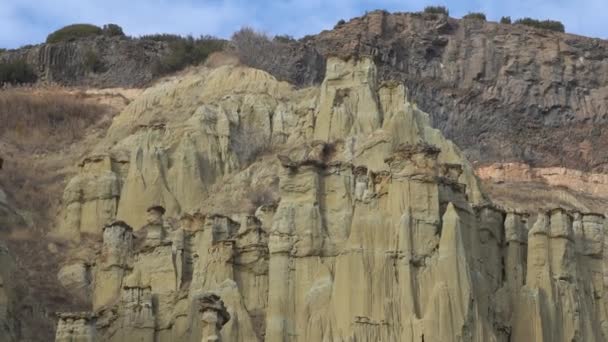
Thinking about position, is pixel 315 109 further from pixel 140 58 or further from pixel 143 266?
pixel 140 58

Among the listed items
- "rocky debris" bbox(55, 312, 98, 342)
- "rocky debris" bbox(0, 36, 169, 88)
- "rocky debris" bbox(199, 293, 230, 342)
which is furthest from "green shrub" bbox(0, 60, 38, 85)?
"rocky debris" bbox(199, 293, 230, 342)

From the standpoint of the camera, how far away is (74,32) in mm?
112312

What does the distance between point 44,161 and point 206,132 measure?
9519mm

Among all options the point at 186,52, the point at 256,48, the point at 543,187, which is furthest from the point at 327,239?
the point at 186,52

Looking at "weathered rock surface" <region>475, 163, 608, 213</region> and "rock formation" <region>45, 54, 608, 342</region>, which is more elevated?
"weathered rock surface" <region>475, 163, 608, 213</region>

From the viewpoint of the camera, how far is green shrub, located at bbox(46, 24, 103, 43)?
362 ft

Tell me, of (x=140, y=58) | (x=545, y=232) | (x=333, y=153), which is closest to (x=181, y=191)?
(x=333, y=153)

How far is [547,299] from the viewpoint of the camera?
58.0 meters

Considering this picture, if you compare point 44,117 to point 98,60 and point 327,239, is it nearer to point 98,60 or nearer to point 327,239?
point 98,60

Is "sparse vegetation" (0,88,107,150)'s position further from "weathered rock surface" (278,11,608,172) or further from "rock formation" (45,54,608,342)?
"weathered rock surface" (278,11,608,172)

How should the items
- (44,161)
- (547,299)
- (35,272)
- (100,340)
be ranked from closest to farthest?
(100,340)
(547,299)
(35,272)
(44,161)

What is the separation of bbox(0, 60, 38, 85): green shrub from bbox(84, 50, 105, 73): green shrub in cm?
330

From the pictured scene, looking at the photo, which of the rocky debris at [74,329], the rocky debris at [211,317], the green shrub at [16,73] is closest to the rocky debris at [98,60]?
the green shrub at [16,73]

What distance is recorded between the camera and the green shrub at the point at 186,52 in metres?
96.1
